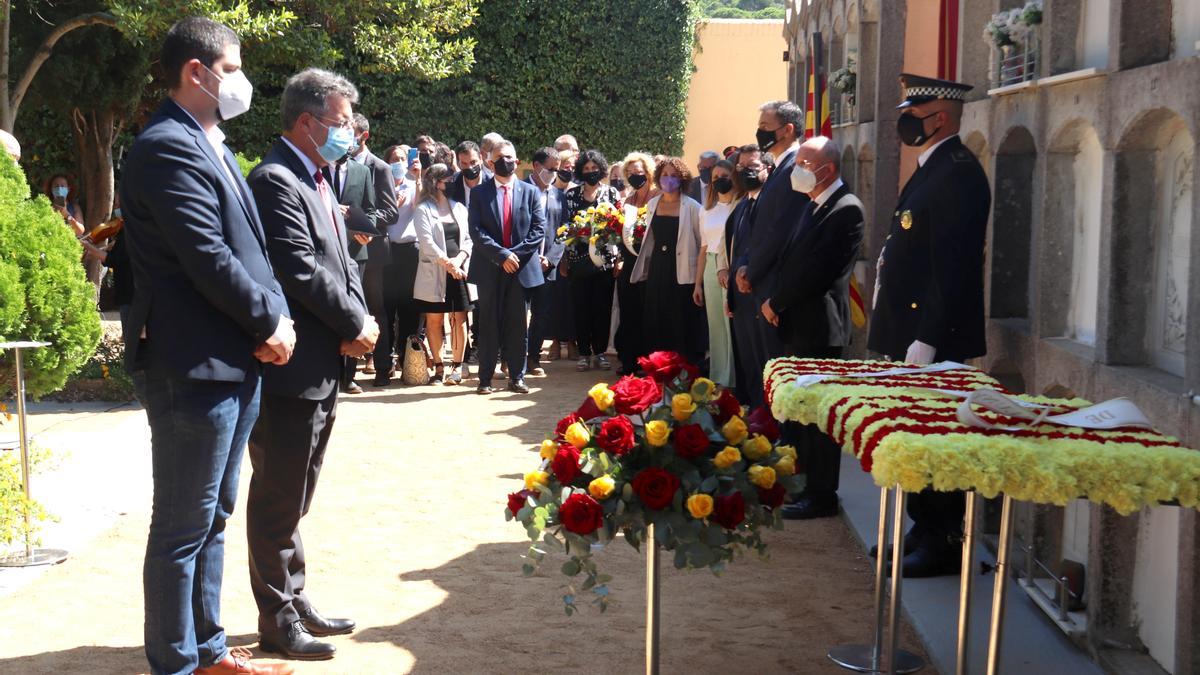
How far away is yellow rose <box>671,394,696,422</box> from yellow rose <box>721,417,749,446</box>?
0.11m

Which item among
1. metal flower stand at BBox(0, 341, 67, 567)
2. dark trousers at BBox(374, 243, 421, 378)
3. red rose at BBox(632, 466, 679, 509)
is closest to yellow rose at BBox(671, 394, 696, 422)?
red rose at BBox(632, 466, 679, 509)

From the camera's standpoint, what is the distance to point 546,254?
40.4ft

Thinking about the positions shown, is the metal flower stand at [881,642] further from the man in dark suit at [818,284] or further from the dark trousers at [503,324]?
the dark trousers at [503,324]

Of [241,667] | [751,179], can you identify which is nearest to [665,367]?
[241,667]

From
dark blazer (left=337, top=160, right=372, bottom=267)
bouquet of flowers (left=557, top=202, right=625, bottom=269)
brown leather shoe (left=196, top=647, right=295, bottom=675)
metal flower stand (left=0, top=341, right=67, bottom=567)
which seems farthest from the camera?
bouquet of flowers (left=557, top=202, right=625, bottom=269)

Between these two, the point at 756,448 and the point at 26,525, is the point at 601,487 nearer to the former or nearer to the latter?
the point at 756,448

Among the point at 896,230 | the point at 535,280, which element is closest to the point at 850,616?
the point at 896,230

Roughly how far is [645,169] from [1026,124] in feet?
21.0

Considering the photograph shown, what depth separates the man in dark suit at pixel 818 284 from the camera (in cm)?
680

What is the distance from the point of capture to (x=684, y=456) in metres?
3.79

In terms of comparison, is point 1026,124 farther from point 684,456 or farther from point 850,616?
point 684,456

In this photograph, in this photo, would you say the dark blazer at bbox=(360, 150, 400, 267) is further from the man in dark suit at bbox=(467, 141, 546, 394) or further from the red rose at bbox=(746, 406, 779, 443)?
the red rose at bbox=(746, 406, 779, 443)

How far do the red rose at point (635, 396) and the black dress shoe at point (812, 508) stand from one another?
10.6 ft

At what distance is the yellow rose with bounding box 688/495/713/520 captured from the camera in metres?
3.65
